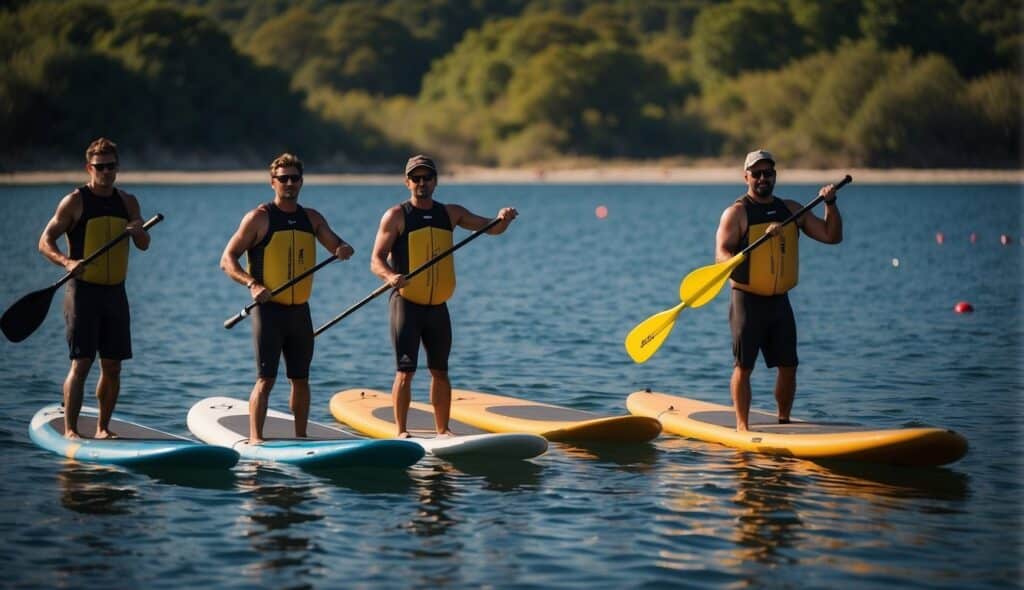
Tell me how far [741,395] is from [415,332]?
2504mm

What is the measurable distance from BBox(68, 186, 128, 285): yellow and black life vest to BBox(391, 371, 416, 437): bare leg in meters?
2.06

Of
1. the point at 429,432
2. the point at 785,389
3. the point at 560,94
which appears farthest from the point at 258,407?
the point at 560,94

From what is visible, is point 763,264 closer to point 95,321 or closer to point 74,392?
point 95,321

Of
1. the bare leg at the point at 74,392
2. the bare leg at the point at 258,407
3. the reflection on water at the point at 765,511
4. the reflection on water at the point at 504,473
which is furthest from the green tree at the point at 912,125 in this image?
the bare leg at the point at 74,392

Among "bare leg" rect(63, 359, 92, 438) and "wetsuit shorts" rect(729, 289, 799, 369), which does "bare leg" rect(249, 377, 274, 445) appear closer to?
"bare leg" rect(63, 359, 92, 438)

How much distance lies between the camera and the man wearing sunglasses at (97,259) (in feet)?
36.2

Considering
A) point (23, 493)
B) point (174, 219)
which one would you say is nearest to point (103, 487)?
point (23, 493)

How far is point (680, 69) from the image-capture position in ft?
372

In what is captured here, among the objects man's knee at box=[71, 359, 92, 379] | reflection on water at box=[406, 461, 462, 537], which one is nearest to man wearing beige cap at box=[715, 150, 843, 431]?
reflection on water at box=[406, 461, 462, 537]

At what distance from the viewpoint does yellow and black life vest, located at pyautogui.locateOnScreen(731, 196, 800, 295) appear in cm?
1162

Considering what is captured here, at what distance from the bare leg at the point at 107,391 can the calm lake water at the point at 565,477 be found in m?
0.44

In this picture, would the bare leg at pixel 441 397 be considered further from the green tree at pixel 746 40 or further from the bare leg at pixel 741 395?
the green tree at pixel 746 40

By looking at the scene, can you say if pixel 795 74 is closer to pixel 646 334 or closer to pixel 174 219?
pixel 174 219

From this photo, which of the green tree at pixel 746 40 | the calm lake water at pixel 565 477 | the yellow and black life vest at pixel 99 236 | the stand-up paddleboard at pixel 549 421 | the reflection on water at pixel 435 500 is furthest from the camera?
the green tree at pixel 746 40
